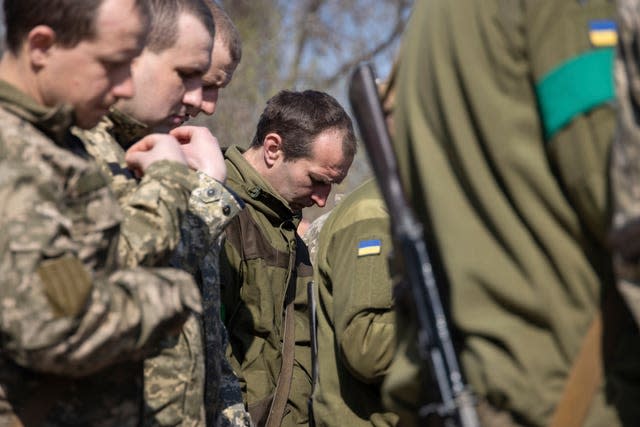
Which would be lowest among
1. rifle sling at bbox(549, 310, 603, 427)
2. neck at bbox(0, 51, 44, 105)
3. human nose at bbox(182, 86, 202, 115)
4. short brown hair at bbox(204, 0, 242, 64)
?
rifle sling at bbox(549, 310, 603, 427)

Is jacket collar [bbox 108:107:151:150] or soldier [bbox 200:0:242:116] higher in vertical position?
soldier [bbox 200:0:242:116]

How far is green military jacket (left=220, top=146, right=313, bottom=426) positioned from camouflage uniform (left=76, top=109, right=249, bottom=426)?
2.85ft

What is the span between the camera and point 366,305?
4.25m

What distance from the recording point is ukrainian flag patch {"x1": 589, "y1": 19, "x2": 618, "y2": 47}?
7.16 feet

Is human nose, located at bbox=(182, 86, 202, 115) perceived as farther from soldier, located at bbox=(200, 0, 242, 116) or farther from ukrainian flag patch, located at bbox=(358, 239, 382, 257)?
ukrainian flag patch, located at bbox=(358, 239, 382, 257)

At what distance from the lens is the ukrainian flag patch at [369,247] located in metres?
4.27

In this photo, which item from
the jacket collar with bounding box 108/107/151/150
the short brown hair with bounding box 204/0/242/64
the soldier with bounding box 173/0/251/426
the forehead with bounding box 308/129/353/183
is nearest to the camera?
the jacket collar with bounding box 108/107/151/150

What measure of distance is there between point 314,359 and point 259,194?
917mm

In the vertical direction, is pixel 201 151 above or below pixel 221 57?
below

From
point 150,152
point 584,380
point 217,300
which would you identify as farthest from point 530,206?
point 217,300

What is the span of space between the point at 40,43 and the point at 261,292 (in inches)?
101

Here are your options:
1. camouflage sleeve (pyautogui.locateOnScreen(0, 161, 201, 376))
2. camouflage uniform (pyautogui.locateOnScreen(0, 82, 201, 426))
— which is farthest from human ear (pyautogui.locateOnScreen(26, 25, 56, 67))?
camouflage sleeve (pyautogui.locateOnScreen(0, 161, 201, 376))

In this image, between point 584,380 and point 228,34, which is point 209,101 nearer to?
point 228,34

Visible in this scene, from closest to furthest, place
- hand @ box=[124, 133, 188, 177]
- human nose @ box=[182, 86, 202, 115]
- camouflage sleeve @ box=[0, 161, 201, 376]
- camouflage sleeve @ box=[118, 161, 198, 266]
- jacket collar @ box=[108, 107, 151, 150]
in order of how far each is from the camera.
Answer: camouflage sleeve @ box=[0, 161, 201, 376], camouflage sleeve @ box=[118, 161, 198, 266], hand @ box=[124, 133, 188, 177], jacket collar @ box=[108, 107, 151, 150], human nose @ box=[182, 86, 202, 115]
